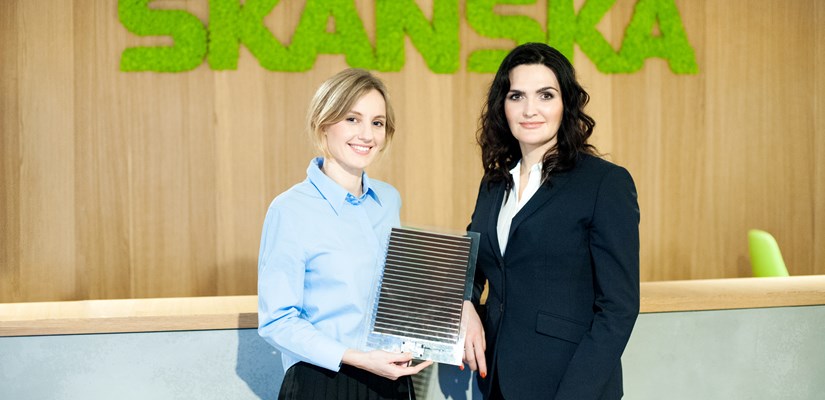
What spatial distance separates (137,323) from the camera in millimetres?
1990

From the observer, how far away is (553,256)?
Answer: 1.57m

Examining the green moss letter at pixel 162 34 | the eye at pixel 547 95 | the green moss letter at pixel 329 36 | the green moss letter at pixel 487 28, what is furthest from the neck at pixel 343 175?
the green moss letter at pixel 487 28

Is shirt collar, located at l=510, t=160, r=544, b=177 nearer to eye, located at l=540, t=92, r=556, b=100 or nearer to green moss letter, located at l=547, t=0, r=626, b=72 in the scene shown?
eye, located at l=540, t=92, r=556, b=100

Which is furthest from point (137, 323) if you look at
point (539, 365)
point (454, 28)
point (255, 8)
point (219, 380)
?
point (454, 28)

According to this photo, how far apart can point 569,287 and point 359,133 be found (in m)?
0.57

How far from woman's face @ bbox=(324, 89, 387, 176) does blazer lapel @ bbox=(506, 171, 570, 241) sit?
36cm

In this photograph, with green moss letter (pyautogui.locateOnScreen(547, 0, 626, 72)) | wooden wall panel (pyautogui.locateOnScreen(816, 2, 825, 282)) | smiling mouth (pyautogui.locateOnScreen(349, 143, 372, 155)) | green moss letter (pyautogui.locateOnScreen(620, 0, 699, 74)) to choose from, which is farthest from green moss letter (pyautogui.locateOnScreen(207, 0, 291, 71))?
wooden wall panel (pyautogui.locateOnScreen(816, 2, 825, 282))

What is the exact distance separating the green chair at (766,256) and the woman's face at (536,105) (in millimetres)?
2736

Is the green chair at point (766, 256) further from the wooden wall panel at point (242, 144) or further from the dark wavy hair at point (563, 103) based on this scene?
the dark wavy hair at point (563, 103)

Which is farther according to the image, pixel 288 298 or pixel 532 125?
pixel 532 125

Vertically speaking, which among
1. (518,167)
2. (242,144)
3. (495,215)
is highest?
(242,144)

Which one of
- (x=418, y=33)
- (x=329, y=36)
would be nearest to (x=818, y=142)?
(x=418, y=33)

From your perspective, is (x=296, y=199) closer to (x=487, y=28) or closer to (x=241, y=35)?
(x=241, y=35)

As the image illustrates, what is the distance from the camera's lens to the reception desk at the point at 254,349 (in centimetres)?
198
